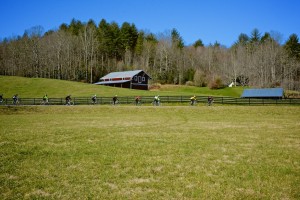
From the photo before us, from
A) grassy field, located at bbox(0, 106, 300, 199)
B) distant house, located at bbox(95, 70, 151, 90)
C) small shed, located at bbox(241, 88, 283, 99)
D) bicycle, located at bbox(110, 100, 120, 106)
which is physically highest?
distant house, located at bbox(95, 70, 151, 90)

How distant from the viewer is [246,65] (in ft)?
316

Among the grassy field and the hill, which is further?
the hill

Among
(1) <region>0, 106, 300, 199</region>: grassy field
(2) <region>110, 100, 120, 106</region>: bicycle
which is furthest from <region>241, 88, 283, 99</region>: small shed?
(1) <region>0, 106, 300, 199</region>: grassy field

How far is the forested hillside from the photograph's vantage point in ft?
299

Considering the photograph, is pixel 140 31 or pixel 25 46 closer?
pixel 25 46

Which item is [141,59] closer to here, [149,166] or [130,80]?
[130,80]

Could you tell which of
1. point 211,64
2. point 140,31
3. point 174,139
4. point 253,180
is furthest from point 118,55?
point 253,180

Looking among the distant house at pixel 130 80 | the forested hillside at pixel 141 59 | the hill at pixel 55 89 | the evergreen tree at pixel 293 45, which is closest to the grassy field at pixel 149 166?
the hill at pixel 55 89

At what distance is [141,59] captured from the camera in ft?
347

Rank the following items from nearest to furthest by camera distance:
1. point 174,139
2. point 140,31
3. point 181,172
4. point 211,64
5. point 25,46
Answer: point 181,172
point 174,139
point 25,46
point 211,64
point 140,31

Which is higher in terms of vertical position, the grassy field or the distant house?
the distant house

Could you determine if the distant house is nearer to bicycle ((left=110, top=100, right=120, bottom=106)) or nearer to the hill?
the hill

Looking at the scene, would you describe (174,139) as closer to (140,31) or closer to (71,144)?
(71,144)

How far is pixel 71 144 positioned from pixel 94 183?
6075mm
